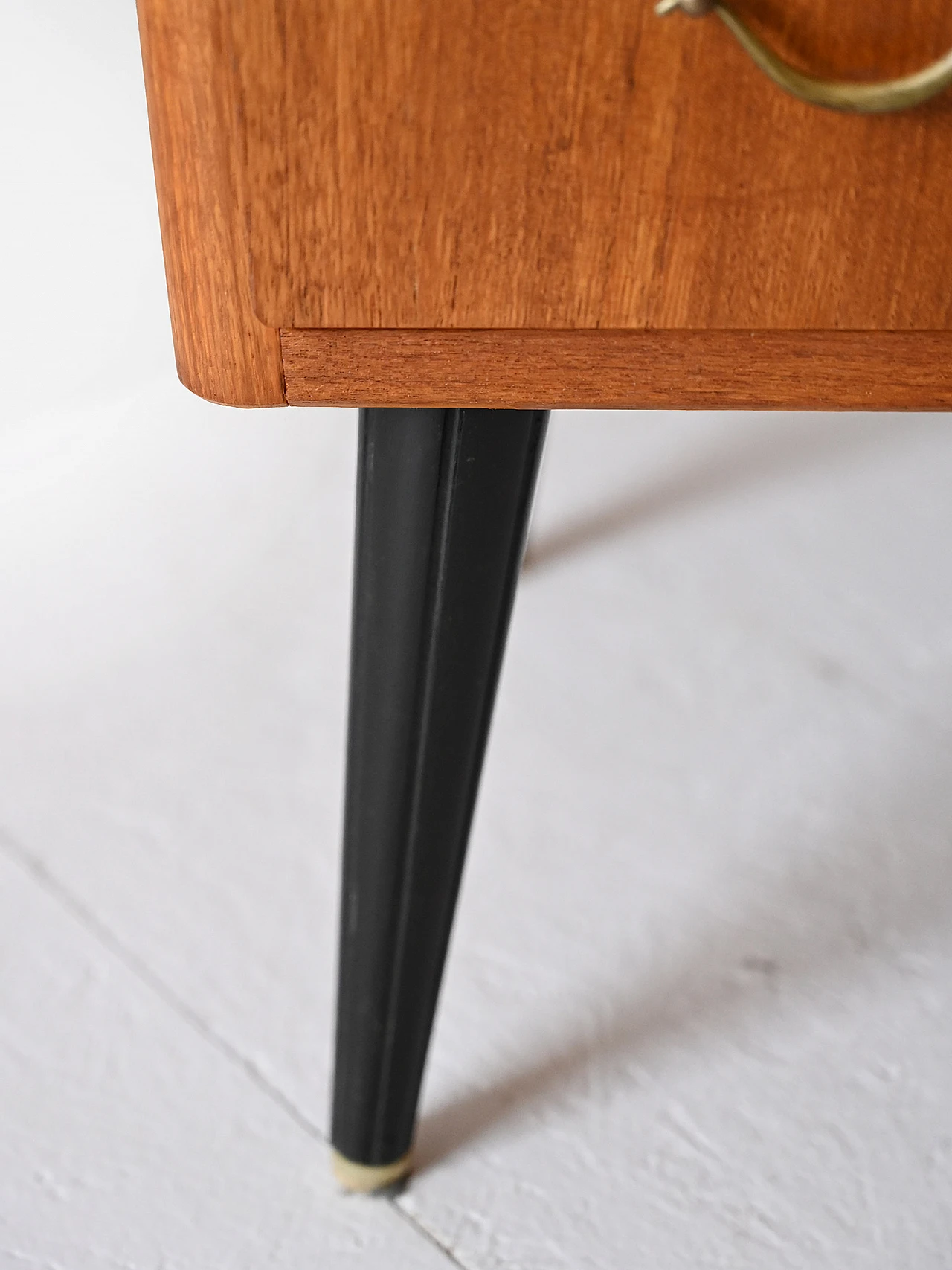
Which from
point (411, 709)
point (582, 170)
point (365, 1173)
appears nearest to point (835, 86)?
point (582, 170)

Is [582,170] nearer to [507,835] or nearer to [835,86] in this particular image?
[835,86]

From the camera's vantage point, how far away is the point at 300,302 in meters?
0.33

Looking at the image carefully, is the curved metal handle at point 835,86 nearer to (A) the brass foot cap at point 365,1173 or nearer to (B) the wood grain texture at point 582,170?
(B) the wood grain texture at point 582,170

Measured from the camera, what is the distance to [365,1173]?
605 millimetres

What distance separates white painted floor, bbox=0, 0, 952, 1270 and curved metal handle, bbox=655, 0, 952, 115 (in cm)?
50

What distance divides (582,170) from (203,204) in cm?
9

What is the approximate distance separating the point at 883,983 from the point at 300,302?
0.55 meters

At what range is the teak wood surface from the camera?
29 cm

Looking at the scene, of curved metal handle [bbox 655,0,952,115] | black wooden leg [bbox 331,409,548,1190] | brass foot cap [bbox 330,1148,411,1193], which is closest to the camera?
curved metal handle [bbox 655,0,952,115]

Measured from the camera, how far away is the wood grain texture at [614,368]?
335 millimetres

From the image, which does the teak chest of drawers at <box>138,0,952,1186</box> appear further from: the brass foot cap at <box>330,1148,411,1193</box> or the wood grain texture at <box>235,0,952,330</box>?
the brass foot cap at <box>330,1148,411,1193</box>

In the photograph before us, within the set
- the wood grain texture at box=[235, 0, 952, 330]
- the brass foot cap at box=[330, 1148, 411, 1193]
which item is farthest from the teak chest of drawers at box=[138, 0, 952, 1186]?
the brass foot cap at box=[330, 1148, 411, 1193]

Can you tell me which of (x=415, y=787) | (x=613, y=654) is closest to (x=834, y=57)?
(x=415, y=787)

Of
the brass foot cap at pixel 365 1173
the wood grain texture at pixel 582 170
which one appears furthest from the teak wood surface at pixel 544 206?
the brass foot cap at pixel 365 1173
